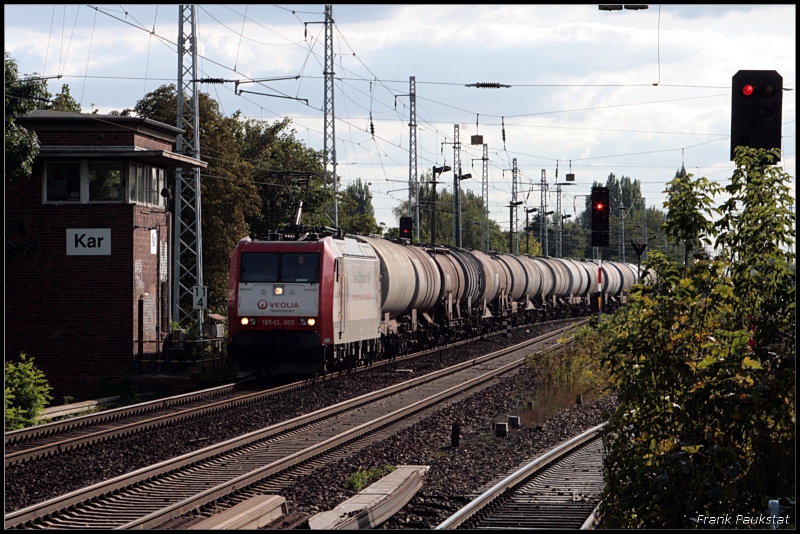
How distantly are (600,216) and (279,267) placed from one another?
23.7ft

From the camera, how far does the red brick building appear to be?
22.1 meters

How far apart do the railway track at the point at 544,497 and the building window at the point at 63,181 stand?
13897mm

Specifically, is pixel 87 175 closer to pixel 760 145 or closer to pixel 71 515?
pixel 71 515

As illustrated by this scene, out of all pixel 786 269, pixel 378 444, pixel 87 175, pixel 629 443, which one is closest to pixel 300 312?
pixel 87 175

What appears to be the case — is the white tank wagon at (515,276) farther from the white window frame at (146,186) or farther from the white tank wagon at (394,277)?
the white window frame at (146,186)

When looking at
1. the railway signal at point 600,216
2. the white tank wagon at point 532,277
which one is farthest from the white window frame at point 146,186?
the white tank wagon at point 532,277

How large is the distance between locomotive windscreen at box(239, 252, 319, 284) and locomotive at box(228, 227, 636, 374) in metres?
0.02

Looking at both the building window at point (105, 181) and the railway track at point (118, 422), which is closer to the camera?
the railway track at point (118, 422)

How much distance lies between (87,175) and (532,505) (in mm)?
15600

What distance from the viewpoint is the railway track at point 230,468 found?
9648 mm

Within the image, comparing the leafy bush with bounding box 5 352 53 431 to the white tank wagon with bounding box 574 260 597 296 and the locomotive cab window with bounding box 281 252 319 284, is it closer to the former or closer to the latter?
the locomotive cab window with bounding box 281 252 319 284

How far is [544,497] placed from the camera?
35.0ft

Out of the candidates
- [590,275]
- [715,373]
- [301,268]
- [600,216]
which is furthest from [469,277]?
[715,373]

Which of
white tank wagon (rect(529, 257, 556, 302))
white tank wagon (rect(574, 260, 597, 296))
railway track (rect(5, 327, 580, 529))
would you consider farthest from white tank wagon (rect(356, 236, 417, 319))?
white tank wagon (rect(574, 260, 597, 296))
